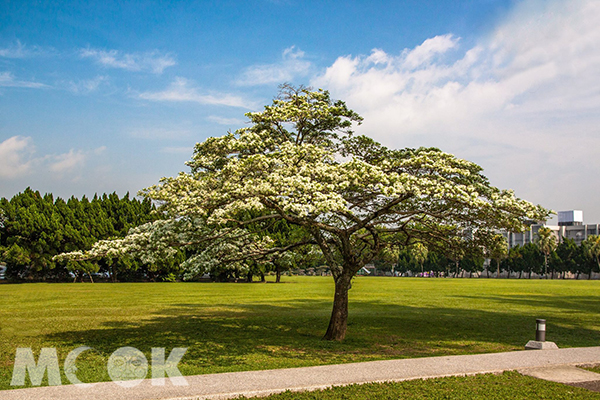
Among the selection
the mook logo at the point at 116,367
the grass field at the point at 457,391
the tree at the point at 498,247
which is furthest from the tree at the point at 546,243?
the mook logo at the point at 116,367

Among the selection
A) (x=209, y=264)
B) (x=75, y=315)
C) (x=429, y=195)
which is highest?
(x=429, y=195)

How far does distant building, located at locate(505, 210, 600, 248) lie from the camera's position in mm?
144375

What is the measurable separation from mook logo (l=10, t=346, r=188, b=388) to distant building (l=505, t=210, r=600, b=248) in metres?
138

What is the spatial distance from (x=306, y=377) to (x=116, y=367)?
202 inches

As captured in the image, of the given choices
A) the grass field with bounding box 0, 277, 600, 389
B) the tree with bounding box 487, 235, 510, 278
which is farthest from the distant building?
the tree with bounding box 487, 235, 510, 278

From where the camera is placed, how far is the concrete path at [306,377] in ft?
28.3

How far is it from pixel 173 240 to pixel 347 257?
222 inches

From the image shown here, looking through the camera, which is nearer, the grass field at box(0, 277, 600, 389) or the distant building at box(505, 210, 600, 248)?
the grass field at box(0, 277, 600, 389)

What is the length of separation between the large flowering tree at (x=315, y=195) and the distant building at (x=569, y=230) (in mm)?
133138

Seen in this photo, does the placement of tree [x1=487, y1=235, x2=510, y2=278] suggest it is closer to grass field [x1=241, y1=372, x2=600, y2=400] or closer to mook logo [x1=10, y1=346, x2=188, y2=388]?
grass field [x1=241, y1=372, x2=600, y2=400]

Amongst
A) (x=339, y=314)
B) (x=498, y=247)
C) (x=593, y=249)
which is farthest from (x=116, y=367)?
(x=593, y=249)

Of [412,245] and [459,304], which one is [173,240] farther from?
[459,304]

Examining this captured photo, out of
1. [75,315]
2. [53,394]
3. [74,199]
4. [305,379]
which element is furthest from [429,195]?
[74,199]

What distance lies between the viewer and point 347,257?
17.0 m
